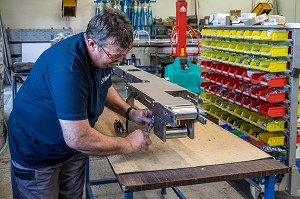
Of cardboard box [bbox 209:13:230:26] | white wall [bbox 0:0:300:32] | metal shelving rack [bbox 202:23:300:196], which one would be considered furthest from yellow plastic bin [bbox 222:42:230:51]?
white wall [bbox 0:0:300:32]

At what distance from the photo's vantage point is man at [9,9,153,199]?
1368mm

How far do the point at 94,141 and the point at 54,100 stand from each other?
0.22 meters

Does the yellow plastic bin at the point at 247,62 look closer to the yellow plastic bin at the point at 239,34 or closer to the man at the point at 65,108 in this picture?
the yellow plastic bin at the point at 239,34

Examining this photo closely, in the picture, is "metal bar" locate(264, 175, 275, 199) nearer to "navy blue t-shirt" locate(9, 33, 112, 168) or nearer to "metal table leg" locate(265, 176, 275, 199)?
"metal table leg" locate(265, 176, 275, 199)

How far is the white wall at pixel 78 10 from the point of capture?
8.24 metres

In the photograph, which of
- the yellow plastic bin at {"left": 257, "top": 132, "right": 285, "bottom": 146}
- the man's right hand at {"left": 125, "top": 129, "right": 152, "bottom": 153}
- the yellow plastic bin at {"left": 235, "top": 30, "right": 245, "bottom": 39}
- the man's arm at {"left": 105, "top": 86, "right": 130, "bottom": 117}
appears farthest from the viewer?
the yellow plastic bin at {"left": 235, "top": 30, "right": 245, "bottom": 39}

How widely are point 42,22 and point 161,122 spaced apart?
753 cm

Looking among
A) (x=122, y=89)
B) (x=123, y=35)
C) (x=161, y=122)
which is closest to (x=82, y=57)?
(x=123, y=35)

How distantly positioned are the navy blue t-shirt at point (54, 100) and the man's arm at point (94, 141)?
0.04 metres

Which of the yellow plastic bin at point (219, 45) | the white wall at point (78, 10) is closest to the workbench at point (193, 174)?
the yellow plastic bin at point (219, 45)

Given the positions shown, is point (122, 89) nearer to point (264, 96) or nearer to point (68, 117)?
point (264, 96)

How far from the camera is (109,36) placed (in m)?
1.38

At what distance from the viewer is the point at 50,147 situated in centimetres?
159

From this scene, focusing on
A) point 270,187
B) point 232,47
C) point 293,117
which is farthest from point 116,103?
point 232,47
